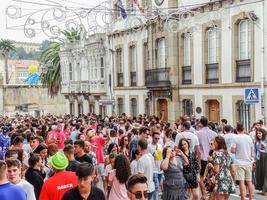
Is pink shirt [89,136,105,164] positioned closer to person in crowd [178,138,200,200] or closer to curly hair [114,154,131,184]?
person in crowd [178,138,200,200]

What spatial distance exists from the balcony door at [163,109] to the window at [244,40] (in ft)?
22.5

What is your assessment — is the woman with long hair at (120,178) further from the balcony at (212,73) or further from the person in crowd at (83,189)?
the balcony at (212,73)

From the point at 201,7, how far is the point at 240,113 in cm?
531

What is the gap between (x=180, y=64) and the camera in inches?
1046

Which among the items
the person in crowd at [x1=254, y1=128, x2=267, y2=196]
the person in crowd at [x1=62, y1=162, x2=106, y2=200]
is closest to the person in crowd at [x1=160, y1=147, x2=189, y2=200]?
the person in crowd at [x1=62, y1=162, x2=106, y2=200]

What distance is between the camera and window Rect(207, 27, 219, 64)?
930 inches

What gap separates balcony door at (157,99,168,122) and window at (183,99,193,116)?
5.64 ft

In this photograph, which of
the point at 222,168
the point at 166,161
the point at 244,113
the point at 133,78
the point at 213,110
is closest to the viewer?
the point at 166,161

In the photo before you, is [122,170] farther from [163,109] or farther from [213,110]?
[163,109]

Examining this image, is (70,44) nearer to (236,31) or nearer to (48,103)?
(48,103)

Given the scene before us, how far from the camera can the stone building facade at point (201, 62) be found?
21.3 m

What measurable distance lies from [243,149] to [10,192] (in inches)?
257

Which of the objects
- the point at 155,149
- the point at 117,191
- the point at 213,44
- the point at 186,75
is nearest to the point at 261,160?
the point at 155,149

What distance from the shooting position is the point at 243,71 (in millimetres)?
21938
